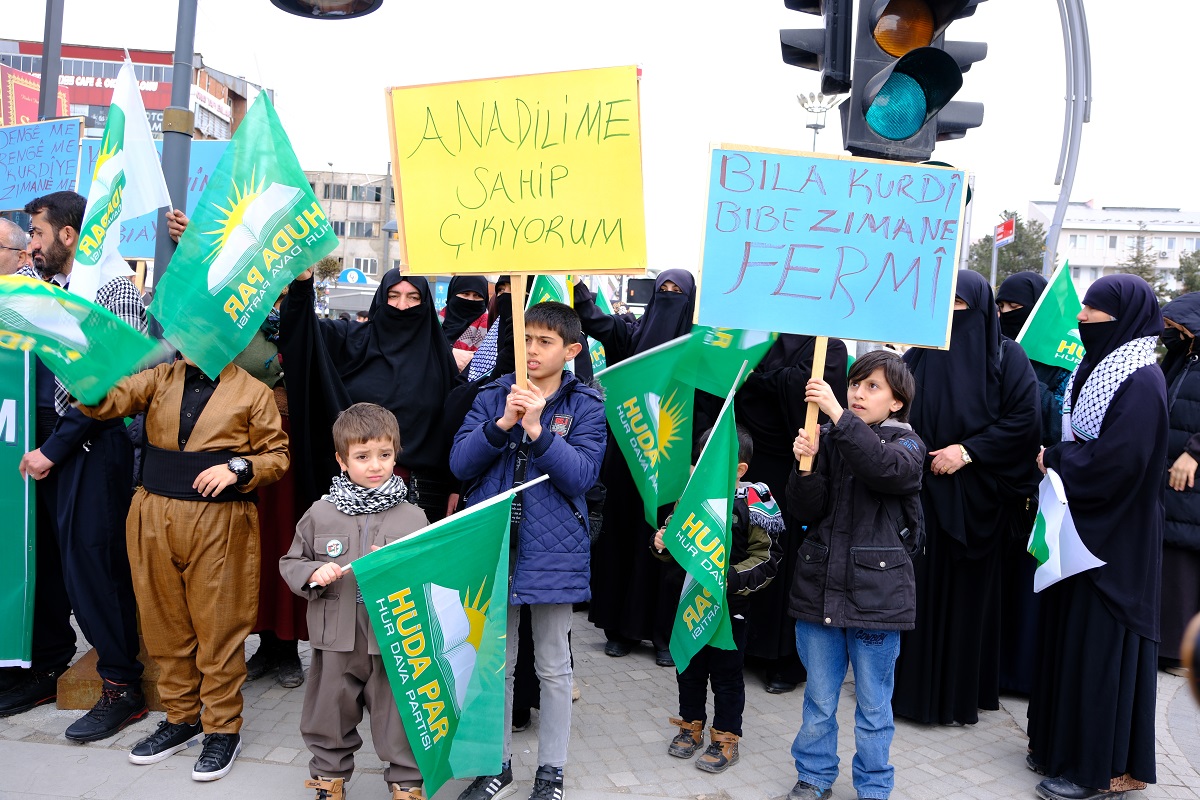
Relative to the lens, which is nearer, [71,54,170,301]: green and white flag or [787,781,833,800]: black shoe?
[787,781,833,800]: black shoe

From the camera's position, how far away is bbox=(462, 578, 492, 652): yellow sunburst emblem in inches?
136

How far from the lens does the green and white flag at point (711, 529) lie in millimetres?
3834

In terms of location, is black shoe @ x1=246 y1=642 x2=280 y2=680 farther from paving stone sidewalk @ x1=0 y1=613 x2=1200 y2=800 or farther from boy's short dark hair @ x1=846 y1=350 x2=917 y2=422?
boy's short dark hair @ x1=846 y1=350 x2=917 y2=422

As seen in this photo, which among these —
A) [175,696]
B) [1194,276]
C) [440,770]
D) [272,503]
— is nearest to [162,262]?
[272,503]

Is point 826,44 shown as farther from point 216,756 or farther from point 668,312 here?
point 216,756

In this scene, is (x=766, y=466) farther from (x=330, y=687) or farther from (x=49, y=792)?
(x=49, y=792)

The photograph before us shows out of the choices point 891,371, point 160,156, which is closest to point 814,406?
point 891,371

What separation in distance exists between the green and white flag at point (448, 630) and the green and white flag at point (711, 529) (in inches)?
29.4

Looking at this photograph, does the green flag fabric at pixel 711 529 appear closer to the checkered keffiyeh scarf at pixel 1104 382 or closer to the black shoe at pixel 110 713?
the checkered keffiyeh scarf at pixel 1104 382

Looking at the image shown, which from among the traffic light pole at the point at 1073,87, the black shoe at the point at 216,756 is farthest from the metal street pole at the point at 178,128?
the traffic light pole at the point at 1073,87

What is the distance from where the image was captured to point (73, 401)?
4141 millimetres

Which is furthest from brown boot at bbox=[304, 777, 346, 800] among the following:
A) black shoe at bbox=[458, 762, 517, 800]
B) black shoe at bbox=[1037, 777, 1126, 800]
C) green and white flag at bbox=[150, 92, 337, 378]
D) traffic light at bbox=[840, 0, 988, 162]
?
traffic light at bbox=[840, 0, 988, 162]

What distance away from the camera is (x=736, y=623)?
13.7 ft

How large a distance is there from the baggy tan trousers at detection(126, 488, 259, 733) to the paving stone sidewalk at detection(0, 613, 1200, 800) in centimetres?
29
